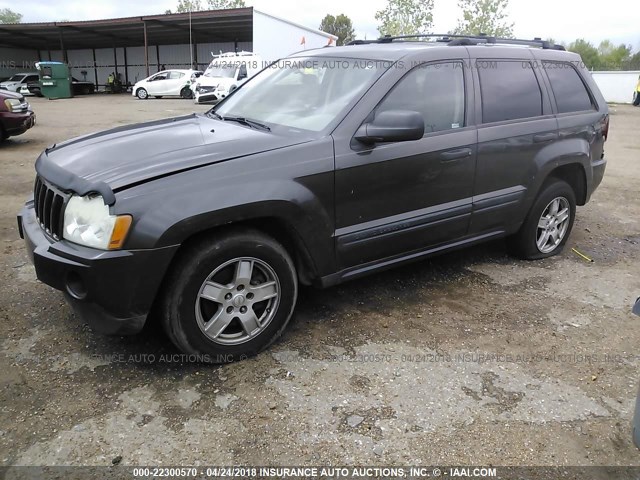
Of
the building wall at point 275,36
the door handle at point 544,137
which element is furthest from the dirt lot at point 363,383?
the building wall at point 275,36

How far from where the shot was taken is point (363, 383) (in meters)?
2.87

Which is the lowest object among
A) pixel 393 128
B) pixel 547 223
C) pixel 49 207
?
pixel 547 223

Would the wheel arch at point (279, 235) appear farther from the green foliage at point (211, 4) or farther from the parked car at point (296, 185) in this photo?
the green foliage at point (211, 4)

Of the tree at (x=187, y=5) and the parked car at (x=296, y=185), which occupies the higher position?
the tree at (x=187, y=5)

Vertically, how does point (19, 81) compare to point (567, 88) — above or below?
below

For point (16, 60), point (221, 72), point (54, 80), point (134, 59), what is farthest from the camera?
point (16, 60)

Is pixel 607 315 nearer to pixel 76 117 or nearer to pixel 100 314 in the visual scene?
pixel 100 314

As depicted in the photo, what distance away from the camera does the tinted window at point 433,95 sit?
3.44 m

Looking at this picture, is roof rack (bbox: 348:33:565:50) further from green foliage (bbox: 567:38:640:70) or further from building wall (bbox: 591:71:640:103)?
Answer: green foliage (bbox: 567:38:640:70)

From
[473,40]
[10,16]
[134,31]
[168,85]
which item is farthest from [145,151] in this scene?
[10,16]

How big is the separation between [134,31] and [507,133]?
3531 cm

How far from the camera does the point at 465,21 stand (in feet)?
136

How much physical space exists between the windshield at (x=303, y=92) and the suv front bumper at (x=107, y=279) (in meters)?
1.33

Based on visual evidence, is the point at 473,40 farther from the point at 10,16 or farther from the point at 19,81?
the point at 10,16
